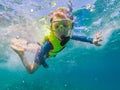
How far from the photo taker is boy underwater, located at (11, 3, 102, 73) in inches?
203

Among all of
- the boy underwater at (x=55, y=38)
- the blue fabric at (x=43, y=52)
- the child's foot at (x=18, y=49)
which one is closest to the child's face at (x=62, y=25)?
the boy underwater at (x=55, y=38)

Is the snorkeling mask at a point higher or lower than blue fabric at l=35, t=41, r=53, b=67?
higher

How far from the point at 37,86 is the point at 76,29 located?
765 inches

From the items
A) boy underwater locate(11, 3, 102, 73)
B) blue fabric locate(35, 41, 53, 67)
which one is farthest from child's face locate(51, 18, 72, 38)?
blue fabric locate(35, 41, 53, 67)

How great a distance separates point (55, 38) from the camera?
578 centimetres

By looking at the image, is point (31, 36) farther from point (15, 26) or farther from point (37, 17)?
point (37, 17)

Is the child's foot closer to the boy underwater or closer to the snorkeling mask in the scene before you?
the boy underwater

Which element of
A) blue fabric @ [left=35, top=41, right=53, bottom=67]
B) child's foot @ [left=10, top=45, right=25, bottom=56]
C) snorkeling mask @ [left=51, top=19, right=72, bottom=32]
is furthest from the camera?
blue fabric @ [left=35, top=41, right=53, bottom=67]

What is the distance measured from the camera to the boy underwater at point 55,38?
203 inches

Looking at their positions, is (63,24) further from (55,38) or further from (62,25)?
(55,38)

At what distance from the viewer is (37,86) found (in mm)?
39406

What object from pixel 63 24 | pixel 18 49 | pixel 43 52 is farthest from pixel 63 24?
pixel 18 49

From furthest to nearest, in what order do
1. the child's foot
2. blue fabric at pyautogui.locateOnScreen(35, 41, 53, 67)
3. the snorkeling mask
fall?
blue fabric at pyautogui.locateOnScreen(35, 41, 53, 67) → the child's foot → the snorkeling mask

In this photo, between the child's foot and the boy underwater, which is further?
the child's foot
